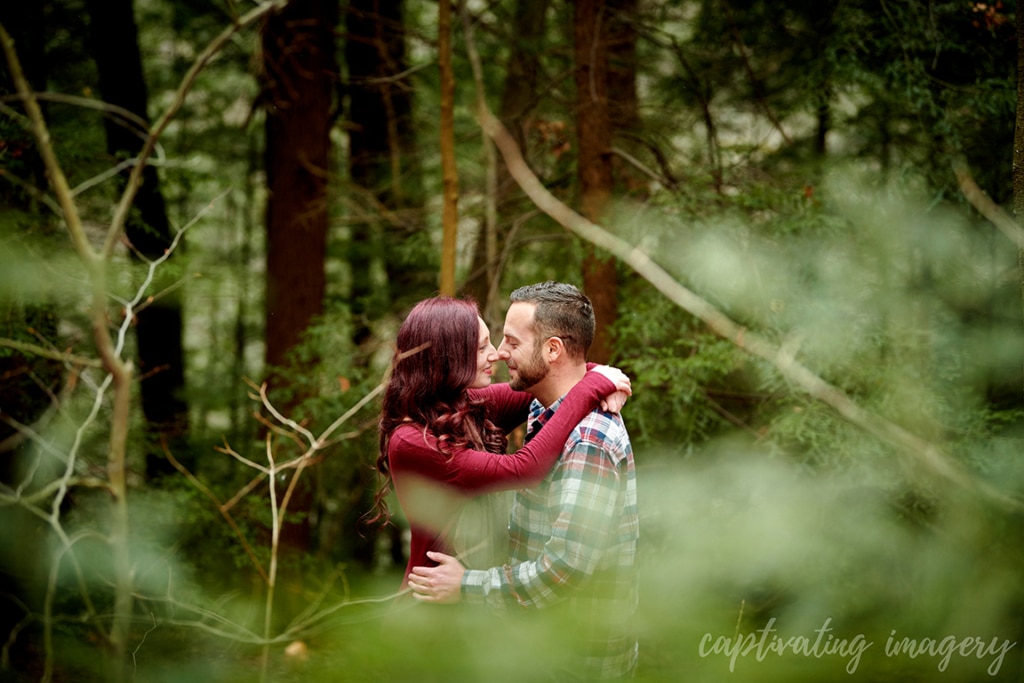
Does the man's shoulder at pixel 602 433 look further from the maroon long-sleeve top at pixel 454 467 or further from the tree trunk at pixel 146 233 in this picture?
the tree trunk at pixel 146 233

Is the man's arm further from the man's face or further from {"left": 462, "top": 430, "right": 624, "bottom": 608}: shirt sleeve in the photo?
the man's face

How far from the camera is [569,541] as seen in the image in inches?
95.9

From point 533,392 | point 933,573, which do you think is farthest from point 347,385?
point 933,573

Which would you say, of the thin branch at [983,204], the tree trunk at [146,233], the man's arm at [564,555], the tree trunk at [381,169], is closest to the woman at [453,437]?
the man's arm at [564,555]

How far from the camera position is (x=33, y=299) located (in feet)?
16.2

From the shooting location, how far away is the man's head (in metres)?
2.99

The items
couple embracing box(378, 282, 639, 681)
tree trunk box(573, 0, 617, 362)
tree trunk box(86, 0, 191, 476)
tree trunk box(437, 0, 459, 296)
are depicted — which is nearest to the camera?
couple embracing box(378, 282, 639, 681)

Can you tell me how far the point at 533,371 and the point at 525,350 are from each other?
90mm

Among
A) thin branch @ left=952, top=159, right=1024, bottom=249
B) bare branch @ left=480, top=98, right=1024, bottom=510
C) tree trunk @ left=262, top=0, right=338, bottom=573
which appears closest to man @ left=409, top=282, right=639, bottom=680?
bare branch @ left=480, top=98, right=1024, bottom=510

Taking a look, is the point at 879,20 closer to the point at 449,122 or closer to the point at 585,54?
the point at 585,54

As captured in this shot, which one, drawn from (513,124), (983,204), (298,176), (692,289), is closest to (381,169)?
(298,176)

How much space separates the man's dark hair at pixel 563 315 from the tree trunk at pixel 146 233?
453cm

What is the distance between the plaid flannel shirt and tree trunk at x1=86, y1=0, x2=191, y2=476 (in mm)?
4851

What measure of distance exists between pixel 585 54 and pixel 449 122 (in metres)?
1.53
